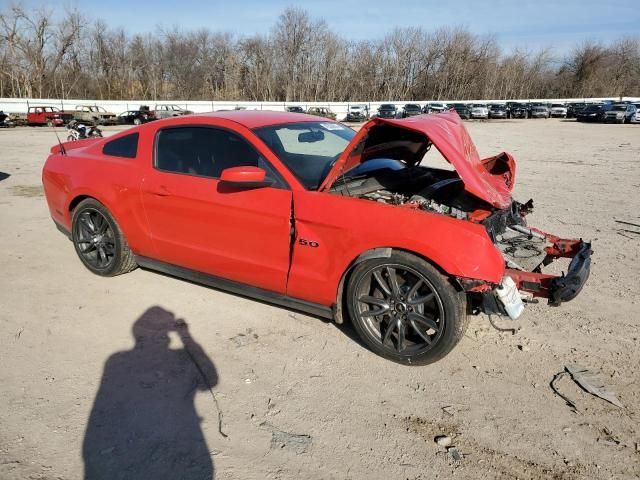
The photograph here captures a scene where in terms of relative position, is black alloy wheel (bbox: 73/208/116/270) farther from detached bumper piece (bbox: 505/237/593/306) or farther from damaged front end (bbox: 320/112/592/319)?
detached bumper piece (bbox: 505/237/593/306)

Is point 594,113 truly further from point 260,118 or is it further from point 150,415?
point 150,415

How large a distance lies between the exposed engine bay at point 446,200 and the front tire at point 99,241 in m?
2.26

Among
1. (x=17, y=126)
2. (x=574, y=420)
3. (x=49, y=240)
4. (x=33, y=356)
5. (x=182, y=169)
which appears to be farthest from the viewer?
(x=17, y=126)

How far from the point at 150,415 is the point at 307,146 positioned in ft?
7.71

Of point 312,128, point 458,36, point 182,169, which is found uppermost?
point 458,36

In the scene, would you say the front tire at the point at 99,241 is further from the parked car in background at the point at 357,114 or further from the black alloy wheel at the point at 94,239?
the parked car in background at the point at 357,114

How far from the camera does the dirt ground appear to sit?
229 cm

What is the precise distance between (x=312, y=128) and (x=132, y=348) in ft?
7.64

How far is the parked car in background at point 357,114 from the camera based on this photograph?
134 feet

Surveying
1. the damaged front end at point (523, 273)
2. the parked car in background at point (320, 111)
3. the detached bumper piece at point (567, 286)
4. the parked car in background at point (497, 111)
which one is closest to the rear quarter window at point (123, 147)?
the damaged front end at point (523, 273)

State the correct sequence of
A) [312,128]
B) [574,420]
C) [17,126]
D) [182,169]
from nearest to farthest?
1. [574,420]
2. [182,169]
3. [312,128]
4. [17,126]

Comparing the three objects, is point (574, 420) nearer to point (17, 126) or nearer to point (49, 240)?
point (49, 240)

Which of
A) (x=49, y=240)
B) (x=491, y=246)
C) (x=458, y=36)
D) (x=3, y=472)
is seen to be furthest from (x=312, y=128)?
(x=458, y=36)

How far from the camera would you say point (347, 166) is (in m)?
3.38
